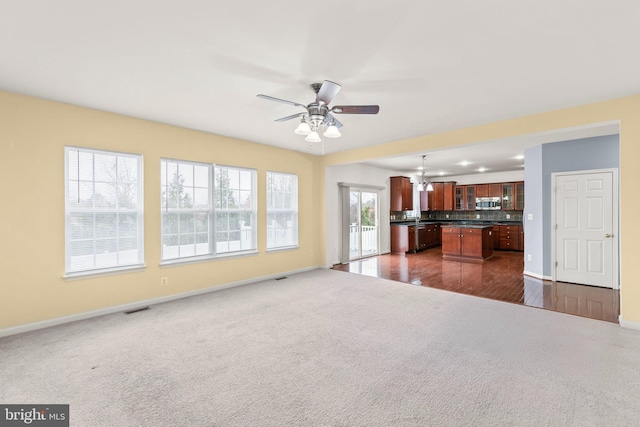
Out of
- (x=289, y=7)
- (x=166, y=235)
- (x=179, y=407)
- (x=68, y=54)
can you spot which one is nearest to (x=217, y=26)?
(x=289, y=7)

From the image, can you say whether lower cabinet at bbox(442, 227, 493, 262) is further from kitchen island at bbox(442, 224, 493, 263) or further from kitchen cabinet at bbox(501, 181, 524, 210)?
kitchen cabinet at bbox(501, 181, 524, 210)

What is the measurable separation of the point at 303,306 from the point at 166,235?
93.1 inches

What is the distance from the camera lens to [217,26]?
2047mm

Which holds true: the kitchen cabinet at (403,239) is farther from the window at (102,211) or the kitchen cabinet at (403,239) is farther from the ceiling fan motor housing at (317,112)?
the window at (102,211)

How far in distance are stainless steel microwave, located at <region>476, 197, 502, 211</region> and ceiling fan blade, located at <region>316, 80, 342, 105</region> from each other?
28.5 feet

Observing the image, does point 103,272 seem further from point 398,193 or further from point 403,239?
point 398,193

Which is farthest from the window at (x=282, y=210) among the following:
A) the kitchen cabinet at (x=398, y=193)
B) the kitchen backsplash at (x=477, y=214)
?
the kitchen backsplash at (x=477, y=214)

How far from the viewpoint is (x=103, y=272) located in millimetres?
3766

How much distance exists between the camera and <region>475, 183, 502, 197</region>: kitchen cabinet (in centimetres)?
931

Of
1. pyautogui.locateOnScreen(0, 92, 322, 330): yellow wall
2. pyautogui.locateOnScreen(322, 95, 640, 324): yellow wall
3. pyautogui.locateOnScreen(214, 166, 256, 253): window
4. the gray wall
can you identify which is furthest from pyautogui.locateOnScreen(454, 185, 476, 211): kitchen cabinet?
pyautogui.locateOnScreen(0, 92, 322, 330): yellow wall

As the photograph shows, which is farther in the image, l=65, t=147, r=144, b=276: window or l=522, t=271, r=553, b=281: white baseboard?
l=522, t=271, r=553, b=281: white baseboard

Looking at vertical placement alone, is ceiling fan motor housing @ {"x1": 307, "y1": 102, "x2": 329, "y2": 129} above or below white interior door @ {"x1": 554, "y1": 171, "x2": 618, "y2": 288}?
above

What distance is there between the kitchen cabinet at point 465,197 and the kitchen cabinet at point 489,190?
18 centimetres

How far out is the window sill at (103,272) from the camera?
3556 mm
